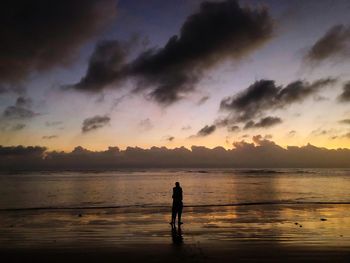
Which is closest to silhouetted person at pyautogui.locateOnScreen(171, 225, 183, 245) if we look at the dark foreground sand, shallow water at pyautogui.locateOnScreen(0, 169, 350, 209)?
the dark foreground sand

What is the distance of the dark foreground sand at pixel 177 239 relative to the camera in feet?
41.4

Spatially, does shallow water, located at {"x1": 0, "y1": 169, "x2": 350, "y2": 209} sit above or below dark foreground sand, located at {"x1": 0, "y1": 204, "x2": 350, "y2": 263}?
below

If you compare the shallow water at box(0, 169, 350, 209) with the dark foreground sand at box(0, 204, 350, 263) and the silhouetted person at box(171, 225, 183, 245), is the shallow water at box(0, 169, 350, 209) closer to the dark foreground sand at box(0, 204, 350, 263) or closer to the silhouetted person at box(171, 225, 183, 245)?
the dark foreground sand at box(0, 204, 350, 263)

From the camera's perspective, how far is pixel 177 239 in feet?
51.3

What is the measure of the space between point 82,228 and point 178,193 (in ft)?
17.9

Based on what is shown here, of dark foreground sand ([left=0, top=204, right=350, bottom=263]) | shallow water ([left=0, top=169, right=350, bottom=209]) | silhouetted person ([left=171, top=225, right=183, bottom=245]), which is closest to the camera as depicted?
dark foreground sand ([left=0, top=204, right=350, bottom=263])

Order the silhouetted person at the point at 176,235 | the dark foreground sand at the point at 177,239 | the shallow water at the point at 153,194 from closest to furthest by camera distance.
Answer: the dark foreground sand at the point at 177,239, the silhouetted person at the point at 176,235, the shallow water at the point at 153,194

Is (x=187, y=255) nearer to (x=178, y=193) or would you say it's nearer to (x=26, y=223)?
(x=178, y=193)

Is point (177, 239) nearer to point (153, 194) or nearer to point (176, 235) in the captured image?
point (176, 235)

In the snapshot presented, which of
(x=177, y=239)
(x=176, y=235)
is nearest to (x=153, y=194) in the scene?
(x=176, y=235)

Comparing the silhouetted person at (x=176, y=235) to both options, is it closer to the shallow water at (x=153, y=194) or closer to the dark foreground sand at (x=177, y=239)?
the dark foreground sand at (x=177, y=239)

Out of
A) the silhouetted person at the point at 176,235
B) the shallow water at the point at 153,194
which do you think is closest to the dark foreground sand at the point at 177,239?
the silhouetted person at the point at 176,235

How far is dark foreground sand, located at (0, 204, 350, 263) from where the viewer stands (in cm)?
1262

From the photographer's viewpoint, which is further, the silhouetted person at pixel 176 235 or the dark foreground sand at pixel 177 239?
the silhouetted person at pixel 176 235
